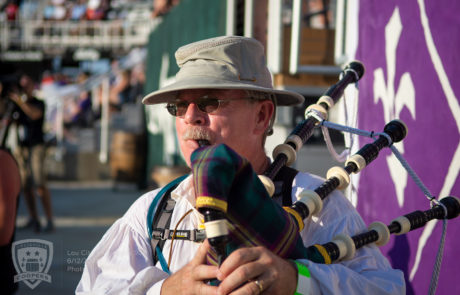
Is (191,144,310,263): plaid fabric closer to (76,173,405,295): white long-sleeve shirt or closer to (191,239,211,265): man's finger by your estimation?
(191,239,211,265): man's finger

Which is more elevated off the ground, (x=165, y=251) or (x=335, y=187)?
(x=335, y=187)

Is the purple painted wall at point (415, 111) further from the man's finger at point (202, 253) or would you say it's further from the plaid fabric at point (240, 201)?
the man's finger at point (202, 253)

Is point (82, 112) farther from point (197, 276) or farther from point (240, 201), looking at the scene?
point (240, 201)

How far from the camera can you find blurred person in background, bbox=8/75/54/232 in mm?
6758

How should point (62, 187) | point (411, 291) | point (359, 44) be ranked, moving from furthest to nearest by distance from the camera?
1. point (62, 187)
2. point (359, 44)
3. point (411, 291)

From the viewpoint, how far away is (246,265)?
1.29 m

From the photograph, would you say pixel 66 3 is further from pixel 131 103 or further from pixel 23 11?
pixel 131 103

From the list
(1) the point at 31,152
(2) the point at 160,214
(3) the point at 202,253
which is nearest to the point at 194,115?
(2) the point at 160,214

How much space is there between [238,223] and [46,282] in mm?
3542

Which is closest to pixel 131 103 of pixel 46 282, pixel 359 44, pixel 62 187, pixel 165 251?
pixel 62 187

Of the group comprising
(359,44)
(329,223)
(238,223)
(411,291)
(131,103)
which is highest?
(359,44)

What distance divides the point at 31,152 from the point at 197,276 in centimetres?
604

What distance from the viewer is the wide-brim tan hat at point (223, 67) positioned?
66.7 inches

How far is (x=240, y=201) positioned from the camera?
132 centimetres
